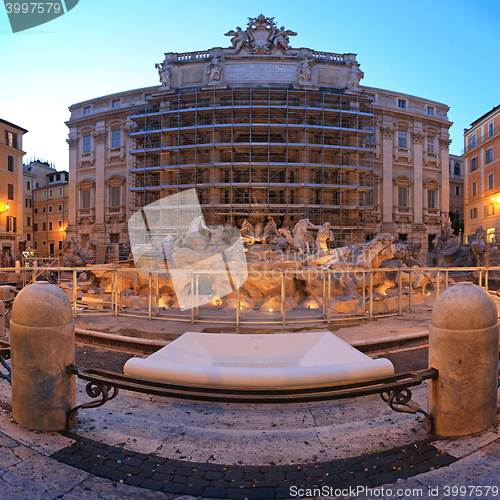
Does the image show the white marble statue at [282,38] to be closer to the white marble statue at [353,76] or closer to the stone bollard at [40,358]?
the white marble statue at [353,76]

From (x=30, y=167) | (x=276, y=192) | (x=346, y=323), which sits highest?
(x=30, y=167)

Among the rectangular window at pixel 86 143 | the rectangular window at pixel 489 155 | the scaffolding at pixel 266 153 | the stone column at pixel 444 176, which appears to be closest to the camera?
the scaffolding at pixel 266 153

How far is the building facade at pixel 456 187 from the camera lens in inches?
1874

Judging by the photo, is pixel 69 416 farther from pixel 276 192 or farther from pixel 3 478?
Result: pixel 276 192

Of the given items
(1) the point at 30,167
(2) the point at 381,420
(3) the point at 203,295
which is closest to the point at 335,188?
(3) the point at 203,295

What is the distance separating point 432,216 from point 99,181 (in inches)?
1336

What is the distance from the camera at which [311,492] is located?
212 centimetres

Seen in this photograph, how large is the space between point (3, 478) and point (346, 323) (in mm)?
7300

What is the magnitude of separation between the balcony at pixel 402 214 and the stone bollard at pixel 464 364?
105 feet

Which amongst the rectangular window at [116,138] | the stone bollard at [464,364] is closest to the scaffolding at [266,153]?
the rectangular window at [116,138]

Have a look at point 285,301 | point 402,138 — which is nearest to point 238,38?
point 402,138

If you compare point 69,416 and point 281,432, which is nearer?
point 69,416

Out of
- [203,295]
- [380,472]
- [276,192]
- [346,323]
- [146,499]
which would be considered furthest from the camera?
[276,192]

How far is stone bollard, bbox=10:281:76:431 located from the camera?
2680mm
